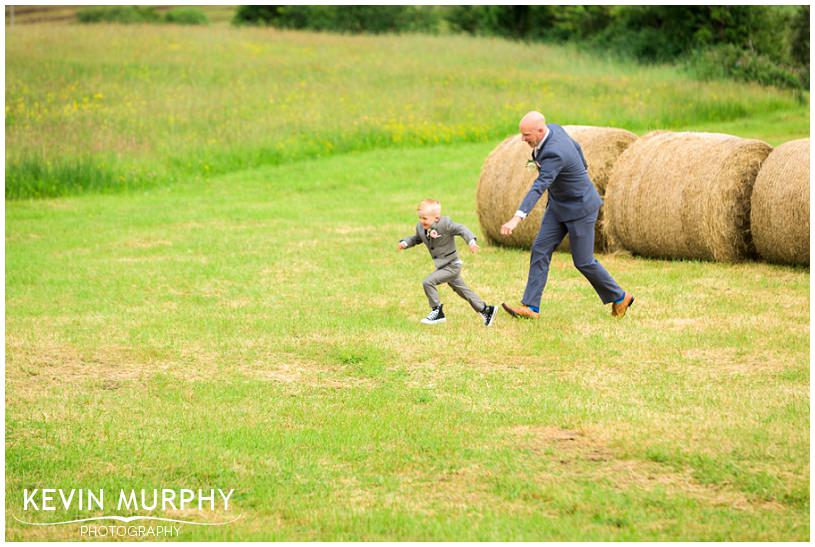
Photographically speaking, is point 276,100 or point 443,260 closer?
point 443,260

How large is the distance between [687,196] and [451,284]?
11.8ft

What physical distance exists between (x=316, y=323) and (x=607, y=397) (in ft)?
11.9

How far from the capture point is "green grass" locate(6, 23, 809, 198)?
2405 centimetres

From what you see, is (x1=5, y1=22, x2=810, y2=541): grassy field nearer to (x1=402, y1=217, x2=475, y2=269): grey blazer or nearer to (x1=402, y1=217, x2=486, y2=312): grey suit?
(x1=402, y1=217, x2=486, y2=312): grey suit

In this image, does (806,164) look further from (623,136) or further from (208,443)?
(208,443)

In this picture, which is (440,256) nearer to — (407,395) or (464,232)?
(464,232)

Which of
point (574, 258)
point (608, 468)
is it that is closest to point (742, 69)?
point (574, 258)

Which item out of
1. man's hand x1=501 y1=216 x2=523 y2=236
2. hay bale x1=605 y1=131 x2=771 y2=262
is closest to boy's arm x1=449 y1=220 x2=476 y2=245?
man's hand x1=501 y1=216 x2=523 y2=236

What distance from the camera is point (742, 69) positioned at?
3544 centimetres

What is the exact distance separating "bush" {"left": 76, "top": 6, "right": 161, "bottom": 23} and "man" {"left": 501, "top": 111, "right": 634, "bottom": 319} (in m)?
54.3

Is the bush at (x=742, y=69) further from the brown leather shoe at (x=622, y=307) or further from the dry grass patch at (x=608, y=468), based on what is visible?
the dry grass patch at (x=608, y=468)

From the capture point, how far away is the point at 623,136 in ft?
47.8

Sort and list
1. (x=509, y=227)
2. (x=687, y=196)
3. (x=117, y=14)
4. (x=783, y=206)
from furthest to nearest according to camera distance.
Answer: (x=117, y=14), (x=687, y=196), (x=783, y=206), (x=509, y=227)

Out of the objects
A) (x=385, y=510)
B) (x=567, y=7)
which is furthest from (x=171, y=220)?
(x=567, y=7)
